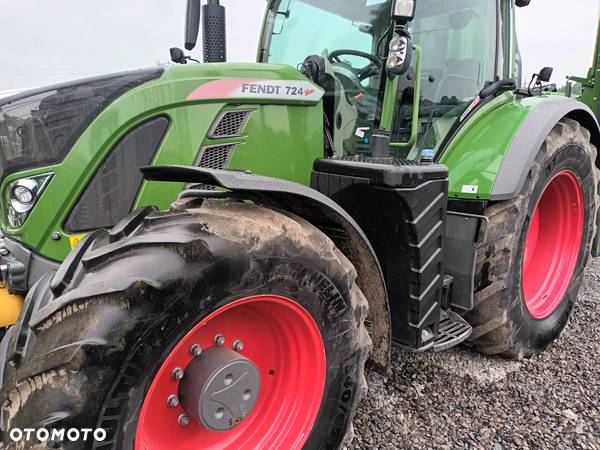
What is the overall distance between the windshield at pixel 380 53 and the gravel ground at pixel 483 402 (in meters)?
1.23

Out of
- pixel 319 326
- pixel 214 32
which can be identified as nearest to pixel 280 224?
pixel 319 326

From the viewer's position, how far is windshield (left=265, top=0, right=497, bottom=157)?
2523 millimetres

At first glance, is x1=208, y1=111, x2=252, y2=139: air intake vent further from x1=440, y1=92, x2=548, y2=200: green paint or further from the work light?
x1=440, y1=92, x2=548, y2=200: green paint

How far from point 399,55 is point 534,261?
1942 millimetres

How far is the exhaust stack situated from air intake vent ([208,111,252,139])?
1.86ft

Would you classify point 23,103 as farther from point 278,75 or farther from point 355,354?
point 355,354

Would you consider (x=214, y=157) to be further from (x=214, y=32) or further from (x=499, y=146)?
(x=499, y=146)

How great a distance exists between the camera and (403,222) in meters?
2.07

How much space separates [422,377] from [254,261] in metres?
1.63

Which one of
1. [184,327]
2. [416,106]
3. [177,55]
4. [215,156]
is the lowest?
[184,327]

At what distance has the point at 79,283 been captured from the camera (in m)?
1.36

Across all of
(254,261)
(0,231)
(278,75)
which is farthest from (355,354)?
(0,231)

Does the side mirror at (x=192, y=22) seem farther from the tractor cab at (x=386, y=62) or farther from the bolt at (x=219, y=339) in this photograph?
the bolt at (x=219, y=339)

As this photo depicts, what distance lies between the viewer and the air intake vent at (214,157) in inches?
84.8
